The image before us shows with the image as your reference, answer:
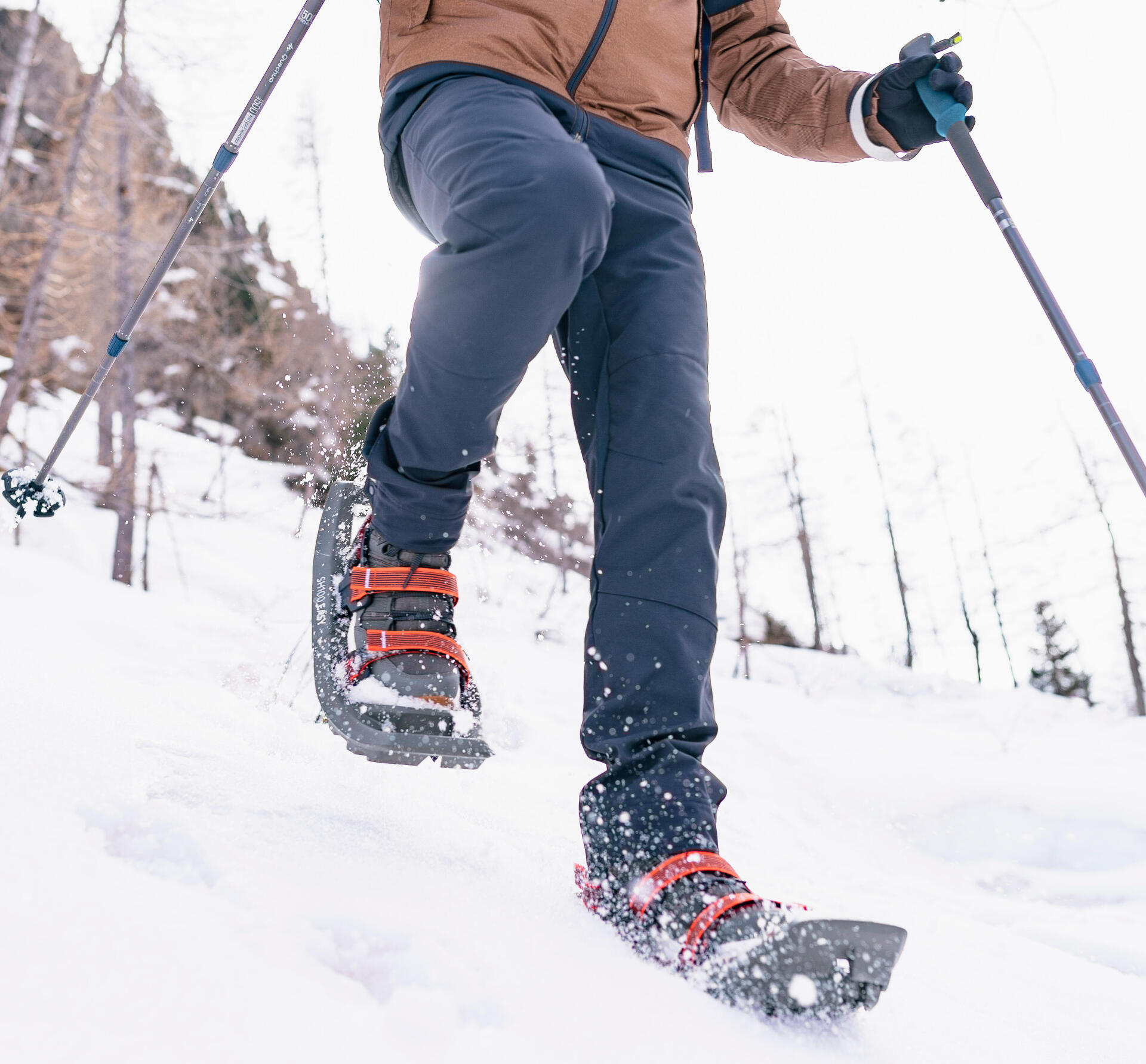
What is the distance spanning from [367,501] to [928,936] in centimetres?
130

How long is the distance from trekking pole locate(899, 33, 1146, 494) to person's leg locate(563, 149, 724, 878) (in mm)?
501

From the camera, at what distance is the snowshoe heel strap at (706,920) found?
2.88 ft

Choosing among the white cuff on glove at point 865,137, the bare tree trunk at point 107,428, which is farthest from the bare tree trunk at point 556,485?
the white cuff on glove at point 865,137

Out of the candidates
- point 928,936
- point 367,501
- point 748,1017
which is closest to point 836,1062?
point 748,1017

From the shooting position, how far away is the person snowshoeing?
104 centimetres

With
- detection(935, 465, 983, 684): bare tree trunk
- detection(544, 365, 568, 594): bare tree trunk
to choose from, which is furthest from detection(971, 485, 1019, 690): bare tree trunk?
detection(544, 365, 568, 594): bare tree trunk

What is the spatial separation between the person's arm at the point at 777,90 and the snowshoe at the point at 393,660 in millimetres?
1184

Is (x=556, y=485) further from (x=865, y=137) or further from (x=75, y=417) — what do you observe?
(x=865, y=137)

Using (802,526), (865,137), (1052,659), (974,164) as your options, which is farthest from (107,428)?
(1052,659)

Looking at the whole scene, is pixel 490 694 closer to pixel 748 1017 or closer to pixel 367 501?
pixel 367 501

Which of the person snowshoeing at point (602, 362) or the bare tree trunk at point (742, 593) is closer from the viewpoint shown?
the person snowshoeing at point (602, 362)

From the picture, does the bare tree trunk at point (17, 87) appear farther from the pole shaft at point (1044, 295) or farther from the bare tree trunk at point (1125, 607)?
the bare tree trunk at point (1125, 607)

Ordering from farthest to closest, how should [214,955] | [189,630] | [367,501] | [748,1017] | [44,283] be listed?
[44,283], [189,630], [367,501], [748,1017], [214,955]

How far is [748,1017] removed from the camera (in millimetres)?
777
